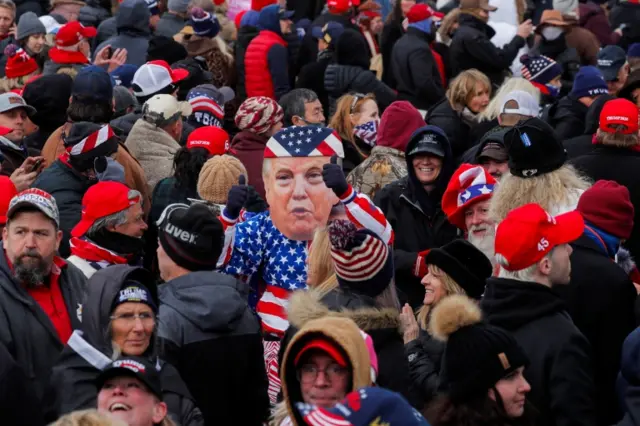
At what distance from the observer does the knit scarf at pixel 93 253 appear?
6.83m

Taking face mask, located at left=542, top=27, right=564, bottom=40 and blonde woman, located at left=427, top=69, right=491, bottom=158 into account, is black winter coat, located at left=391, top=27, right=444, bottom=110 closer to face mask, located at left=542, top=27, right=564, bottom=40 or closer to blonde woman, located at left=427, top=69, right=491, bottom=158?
face mask, located at left=542, top=27, right=564, bottom=40

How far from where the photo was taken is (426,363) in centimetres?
573

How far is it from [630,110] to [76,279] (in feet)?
12.6

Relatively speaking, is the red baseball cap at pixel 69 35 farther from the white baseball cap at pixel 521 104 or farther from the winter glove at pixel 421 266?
the winter glove at pixel 421 266

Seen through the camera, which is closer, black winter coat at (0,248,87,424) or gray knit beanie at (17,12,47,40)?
black winter coat at (0,248,87,424)

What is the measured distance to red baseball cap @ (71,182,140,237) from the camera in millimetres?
6934

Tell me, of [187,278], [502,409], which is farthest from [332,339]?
[187,278]

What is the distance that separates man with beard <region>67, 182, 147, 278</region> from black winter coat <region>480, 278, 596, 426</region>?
2.18m

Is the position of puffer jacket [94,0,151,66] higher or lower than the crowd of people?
lower

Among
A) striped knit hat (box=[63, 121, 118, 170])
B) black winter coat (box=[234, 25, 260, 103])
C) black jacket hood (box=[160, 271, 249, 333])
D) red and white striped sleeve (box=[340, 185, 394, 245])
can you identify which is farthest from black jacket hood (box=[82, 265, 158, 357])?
black winter coat (box=[234, 25, 260, 103])

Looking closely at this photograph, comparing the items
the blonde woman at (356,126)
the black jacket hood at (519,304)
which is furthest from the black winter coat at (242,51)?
the black jacket hood at (519,304)

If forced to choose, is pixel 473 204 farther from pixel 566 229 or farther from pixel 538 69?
pixel 538 69

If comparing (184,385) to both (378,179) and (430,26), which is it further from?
(430,26)

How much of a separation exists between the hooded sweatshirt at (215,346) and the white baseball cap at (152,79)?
4.42 metres
